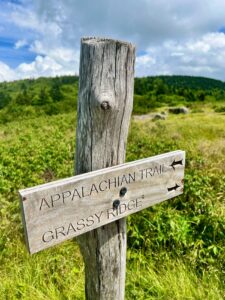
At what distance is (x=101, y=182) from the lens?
5.37ft

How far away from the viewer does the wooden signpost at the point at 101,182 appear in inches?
59.2

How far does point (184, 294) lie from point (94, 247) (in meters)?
1.34

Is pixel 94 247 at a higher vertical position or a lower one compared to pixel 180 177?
lower

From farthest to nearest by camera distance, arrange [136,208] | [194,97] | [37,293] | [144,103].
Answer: [194,97], [144,103], [37,293], [136,208]

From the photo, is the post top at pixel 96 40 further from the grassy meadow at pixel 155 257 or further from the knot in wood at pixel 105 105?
the grassy meadow at pixel 155 257

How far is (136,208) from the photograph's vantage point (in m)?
1.84

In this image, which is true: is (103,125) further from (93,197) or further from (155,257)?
(155,257)

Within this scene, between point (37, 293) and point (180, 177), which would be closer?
point (180, 177)

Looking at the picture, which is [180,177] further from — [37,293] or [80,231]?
[37,293]

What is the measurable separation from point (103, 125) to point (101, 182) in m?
0.32

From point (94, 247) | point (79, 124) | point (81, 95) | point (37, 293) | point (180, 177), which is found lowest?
point (37, 293)

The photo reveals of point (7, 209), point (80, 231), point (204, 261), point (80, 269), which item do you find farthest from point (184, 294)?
point (7, 209)

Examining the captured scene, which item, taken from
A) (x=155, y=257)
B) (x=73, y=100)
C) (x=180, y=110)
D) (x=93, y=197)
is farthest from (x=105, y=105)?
(x=73, y=100)

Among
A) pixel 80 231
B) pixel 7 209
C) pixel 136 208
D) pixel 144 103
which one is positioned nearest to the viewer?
pixel 80 231
